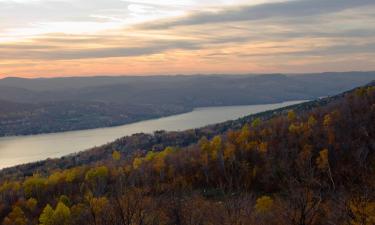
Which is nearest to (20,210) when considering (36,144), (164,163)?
(164,163)

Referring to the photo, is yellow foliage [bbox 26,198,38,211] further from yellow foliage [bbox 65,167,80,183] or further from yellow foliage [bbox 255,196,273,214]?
yellow foliage [bbox 255,196,273,214]

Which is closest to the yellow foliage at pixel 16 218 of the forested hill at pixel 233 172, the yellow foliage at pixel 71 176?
the forested hill at pixel 233 172

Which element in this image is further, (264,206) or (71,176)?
(71,176)

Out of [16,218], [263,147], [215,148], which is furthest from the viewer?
[215,148]

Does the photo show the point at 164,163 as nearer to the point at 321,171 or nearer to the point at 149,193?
the point at 149,193

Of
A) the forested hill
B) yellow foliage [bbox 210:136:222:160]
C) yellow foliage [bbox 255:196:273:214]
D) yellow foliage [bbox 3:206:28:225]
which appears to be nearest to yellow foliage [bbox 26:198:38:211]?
the forested hill

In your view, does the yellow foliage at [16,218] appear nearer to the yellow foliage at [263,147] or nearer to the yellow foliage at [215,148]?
the yellow foliage at [215,148]

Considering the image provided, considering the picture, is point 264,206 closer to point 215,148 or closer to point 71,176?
point 215,148

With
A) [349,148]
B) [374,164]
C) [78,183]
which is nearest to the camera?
[374,164]

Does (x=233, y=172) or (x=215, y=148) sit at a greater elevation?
(x=215, y=148)

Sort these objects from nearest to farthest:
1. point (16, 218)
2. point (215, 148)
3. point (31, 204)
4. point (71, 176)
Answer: point (16, 218) < point (31, 204) < point (215, 148) < point (71, 176)

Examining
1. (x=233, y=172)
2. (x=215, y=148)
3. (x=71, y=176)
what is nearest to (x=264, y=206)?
(x=233, y=172)
